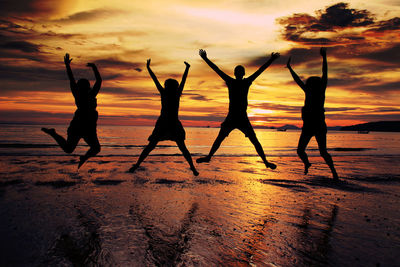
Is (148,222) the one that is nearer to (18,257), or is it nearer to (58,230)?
(58,230)

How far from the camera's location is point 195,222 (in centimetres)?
420

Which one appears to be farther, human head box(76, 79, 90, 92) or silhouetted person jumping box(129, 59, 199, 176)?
silhouetted person jumping box(129, 59, 199, 176)

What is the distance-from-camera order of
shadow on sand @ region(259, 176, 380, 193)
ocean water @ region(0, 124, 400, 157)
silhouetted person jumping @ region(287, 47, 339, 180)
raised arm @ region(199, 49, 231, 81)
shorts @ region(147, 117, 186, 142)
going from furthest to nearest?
ocean water @ region(0, 124, 400, 157)
silhouetted person jumping @ region(287, 47, 339, 180)
shorts @ region(147, 117, 186, 142)
shadow on sand @ region(259, 176, 380, 193)
raised arm @ region(199, 49, 231, 81)

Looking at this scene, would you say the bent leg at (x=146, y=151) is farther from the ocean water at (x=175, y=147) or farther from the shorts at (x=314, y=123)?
the ocean water at (x=175, y=147)

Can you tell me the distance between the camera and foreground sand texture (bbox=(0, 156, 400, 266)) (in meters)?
3.08

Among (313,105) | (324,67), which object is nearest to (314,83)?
(324,67)

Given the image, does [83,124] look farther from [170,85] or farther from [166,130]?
[170,85]

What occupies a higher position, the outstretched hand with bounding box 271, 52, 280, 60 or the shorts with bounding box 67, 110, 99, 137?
the outstretched hand with bounding box 271, 52, 280, 60

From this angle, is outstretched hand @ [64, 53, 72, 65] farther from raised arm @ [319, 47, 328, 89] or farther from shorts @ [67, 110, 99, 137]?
raised arm @ [319, 47, 328, 89]

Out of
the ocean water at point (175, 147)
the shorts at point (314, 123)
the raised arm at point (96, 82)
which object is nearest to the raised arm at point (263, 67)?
the shorts at point (314, 123)

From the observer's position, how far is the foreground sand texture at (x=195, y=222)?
10.1 ft

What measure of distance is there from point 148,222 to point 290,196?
10.6 feet

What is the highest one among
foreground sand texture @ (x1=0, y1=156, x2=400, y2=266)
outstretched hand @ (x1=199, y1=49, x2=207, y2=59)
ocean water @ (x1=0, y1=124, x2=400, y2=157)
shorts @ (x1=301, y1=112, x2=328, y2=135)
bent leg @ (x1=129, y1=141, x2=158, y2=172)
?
outstretched hand @ (x1=199, y1=49, x2=207, y2=59)

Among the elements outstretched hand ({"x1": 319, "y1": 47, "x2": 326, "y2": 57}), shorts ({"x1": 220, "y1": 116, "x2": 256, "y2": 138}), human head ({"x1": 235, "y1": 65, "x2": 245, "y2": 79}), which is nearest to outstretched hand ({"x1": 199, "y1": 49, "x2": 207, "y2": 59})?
human head ({"x1": 235, "y1": 65, "x2": 245, "y2": 79})
